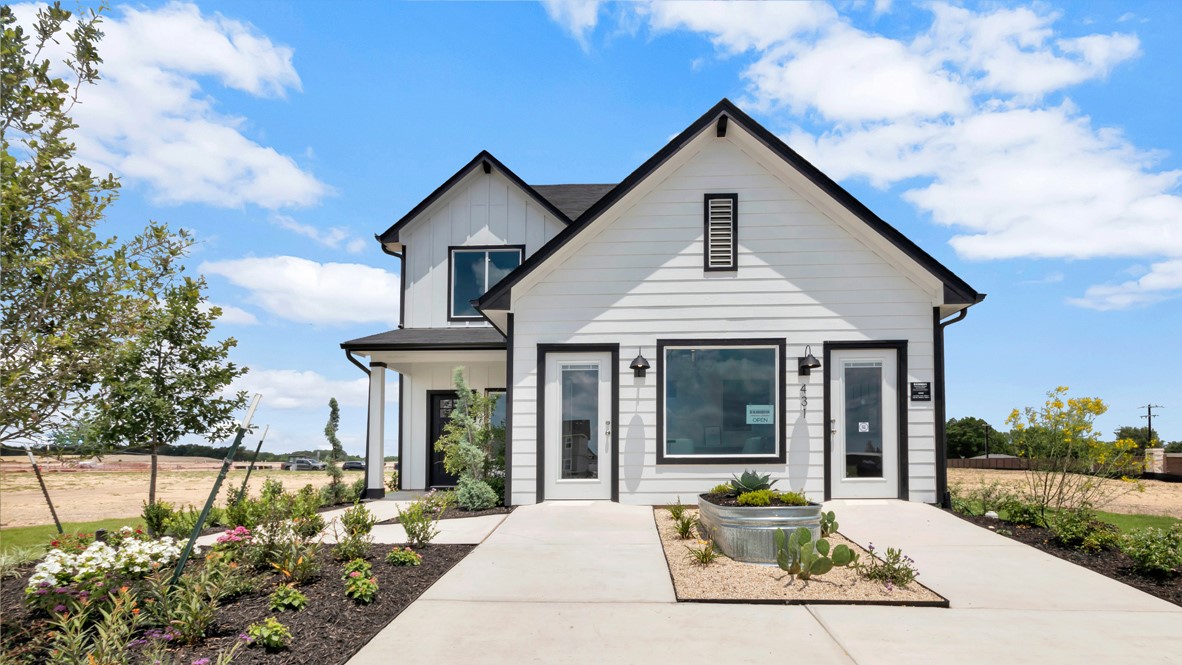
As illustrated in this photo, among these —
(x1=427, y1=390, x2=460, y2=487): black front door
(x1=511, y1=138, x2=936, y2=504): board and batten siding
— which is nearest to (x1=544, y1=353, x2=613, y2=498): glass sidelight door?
(x1=511, y1=138, x2=936, y2=504): board and batten siding

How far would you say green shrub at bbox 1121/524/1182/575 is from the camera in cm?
733

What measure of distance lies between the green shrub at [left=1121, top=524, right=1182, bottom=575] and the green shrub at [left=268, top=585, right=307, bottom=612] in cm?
796

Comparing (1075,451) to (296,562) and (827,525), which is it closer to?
(827,525)

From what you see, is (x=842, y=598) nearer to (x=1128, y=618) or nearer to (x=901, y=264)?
(x=1128, y=618)

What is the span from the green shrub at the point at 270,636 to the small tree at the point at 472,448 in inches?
239

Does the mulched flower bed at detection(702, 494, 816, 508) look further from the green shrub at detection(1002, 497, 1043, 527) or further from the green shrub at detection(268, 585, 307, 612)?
the green shrub at detection(268, 585, 307, 612)

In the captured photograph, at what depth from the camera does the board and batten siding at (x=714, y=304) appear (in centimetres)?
1094

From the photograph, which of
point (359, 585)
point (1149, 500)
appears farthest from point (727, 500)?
point (1149, 500)

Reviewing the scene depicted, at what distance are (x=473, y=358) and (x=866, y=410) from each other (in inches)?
274

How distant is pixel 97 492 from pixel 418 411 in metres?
14.3

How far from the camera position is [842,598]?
6.25 meters

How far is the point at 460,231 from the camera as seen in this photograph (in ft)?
49.7

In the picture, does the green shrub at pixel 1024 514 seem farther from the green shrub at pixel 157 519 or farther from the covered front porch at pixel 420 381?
the green shrub at pixel 157 519

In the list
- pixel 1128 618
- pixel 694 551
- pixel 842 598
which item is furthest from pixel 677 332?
pixel 1128 618
